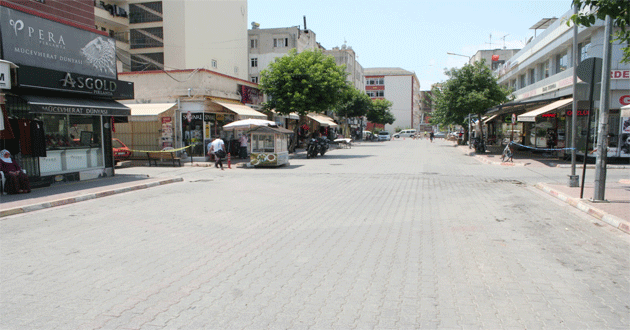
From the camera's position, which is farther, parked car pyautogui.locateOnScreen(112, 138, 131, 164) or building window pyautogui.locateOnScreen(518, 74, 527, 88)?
building window pyautogui.locateOnScreen(518, 74, 527, 88)

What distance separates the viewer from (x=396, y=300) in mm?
4270

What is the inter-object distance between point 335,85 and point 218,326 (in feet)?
86.5

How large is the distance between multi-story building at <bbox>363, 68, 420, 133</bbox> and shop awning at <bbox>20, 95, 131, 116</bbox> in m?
100

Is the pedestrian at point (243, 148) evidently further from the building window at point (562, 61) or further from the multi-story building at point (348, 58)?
the multi-story building at point (348, 58)

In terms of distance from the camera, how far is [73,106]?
13.0m

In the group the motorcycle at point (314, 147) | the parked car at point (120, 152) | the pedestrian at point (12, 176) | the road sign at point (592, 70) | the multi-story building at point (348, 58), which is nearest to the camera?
the road sign at point (592, 70)

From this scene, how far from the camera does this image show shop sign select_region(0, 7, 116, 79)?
1175 centimetres

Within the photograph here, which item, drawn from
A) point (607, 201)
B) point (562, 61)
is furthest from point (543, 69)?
point (607, 201)

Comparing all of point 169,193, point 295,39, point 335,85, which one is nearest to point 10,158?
point 169,193

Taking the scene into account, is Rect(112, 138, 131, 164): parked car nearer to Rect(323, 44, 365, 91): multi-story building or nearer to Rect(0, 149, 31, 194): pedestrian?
Rect(0, 149, 31, 194): pedestrian

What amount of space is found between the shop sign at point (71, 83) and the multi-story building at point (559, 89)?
1461 centimetres

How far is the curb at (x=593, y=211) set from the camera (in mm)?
7562

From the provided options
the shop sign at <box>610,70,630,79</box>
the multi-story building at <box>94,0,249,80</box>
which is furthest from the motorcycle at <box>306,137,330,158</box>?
the multi-story building at <box>94,0,249,80</box>

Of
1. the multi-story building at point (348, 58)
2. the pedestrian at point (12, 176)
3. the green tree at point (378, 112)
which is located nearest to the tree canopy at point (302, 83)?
the pedestrian at point (12, 176)
